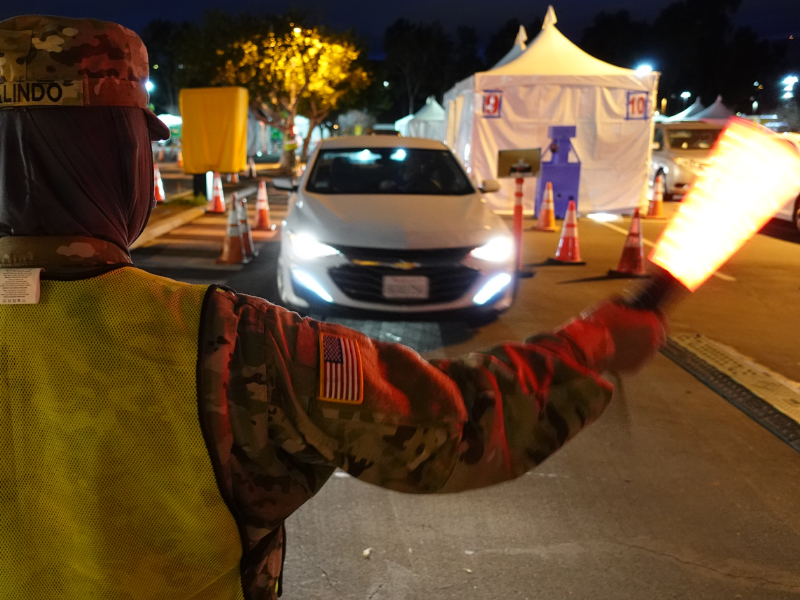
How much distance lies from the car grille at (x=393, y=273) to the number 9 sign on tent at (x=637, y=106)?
11900mm

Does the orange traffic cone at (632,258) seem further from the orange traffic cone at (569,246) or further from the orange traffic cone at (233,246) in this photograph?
the orange traffic cone at (233,246)

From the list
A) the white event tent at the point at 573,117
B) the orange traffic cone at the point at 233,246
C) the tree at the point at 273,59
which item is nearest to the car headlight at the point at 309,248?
the orange traffic cone at the point at 233,246

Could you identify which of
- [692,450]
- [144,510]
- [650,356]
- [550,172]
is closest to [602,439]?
[692,450]

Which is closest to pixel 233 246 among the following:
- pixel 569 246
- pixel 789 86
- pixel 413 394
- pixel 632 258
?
pixel 569 246

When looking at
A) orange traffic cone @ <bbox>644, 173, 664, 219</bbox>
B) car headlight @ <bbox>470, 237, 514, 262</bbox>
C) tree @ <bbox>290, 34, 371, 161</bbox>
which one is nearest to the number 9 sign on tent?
orange traffic cone @ <bbox>644, 173, 664, 219</bbox>

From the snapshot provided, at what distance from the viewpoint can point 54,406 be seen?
3.18ft

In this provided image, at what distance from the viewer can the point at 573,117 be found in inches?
640

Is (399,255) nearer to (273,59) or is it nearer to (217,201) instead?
(217,201)

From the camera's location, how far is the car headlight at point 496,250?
6.05 m

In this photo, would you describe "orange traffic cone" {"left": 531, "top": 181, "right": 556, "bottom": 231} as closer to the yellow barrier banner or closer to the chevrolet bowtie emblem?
the yellow barrier banner

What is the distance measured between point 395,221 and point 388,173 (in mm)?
1482

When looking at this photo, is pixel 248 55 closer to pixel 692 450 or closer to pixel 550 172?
pixel 550 172

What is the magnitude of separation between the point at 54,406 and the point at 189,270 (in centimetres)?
842

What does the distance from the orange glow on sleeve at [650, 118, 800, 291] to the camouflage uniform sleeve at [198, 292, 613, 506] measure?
0.17m
